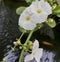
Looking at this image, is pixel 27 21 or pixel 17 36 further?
pixel 17 36

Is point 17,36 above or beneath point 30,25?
beneath

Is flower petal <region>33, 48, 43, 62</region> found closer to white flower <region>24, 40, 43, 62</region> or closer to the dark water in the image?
white flower <region>24, 40, 43, 62</region>

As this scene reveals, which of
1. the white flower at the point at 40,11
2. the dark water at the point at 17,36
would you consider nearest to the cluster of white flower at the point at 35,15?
the white flower at the point at 40,11

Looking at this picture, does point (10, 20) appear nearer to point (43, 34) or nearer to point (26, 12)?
point (43, 34)

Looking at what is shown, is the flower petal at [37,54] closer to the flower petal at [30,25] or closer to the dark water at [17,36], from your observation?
the flower petal at [30,25]

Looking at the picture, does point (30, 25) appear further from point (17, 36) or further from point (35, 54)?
point (17, 36)

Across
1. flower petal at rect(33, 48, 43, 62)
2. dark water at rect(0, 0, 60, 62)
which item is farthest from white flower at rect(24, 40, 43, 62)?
dark water at rect(0, 0, 60, 62)

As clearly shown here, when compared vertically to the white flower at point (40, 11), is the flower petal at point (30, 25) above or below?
below

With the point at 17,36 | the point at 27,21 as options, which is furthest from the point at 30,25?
the point at 17,36

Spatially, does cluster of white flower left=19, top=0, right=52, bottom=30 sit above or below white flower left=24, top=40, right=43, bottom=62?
above
